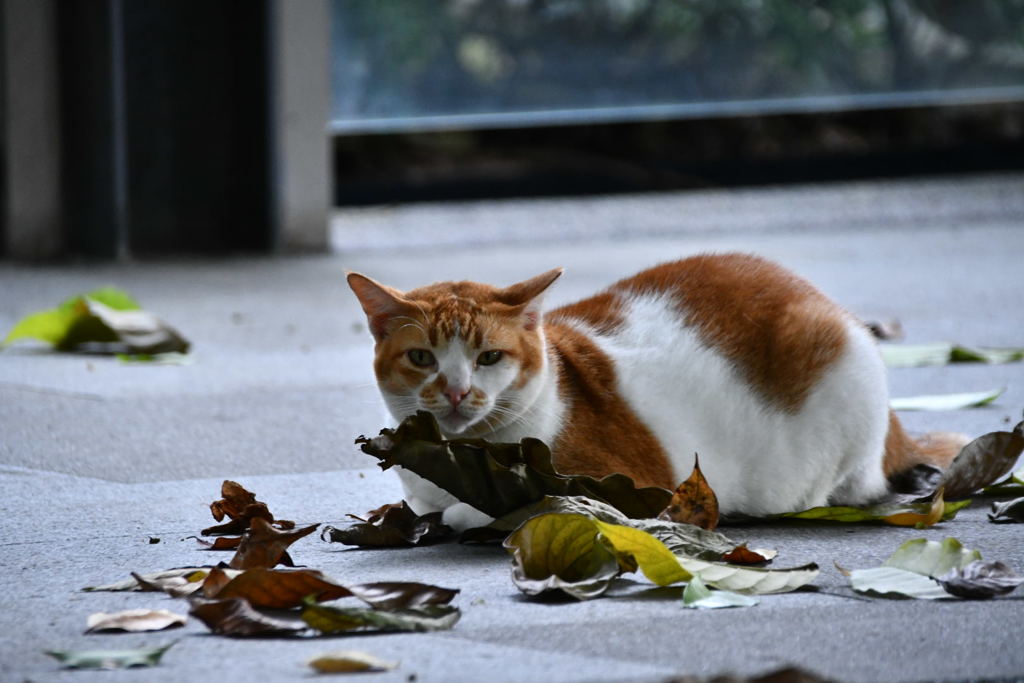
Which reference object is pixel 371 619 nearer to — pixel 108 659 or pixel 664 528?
pixel 108 659

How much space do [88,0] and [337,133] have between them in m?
1.99

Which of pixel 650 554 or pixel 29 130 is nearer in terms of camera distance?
pixel 650 554

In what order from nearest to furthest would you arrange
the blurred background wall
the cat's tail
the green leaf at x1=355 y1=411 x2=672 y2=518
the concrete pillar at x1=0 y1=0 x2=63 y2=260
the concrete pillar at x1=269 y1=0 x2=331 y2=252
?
the green leaf at x1=355 y1=411 x2=672 y2=518 < the cat's tail < the concrete pillar at x1=0 y1=0 x2=63 y2=260 < the blurred background wall < the concrete pillar at x1=269 y1=0 x2=331 y2=252

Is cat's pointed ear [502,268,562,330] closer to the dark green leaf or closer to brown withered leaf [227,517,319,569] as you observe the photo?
brown withered leaf [227,517,319,569]

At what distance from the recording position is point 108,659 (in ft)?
6.24

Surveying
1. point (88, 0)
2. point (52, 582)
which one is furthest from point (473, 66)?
point (52, 582)

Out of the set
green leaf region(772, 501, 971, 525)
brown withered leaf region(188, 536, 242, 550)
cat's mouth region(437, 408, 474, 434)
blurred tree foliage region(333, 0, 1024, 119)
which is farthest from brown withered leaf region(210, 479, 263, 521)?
blurred tree foliage region(333, 0, 1024, 119)

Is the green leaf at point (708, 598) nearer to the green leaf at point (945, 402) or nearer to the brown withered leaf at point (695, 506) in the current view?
the brown withered leaf at point (695, 506)

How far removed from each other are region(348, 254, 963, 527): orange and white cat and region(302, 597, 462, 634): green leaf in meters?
0.48

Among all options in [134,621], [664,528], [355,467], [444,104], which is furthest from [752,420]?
[444,104]

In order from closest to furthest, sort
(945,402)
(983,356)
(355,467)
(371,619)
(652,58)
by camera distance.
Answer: (371,619)
(355,467)
(945,402)
(983,356)
(652,58)

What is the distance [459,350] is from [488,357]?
55 millimetres

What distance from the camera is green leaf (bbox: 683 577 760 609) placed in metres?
2.16

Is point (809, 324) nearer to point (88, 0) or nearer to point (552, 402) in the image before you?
point (552, 402)
